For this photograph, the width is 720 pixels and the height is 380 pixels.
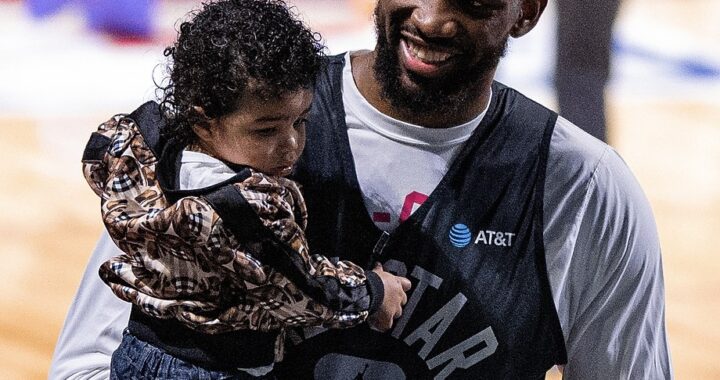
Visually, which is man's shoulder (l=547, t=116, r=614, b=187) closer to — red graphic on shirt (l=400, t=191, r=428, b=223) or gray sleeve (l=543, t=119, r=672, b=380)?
gray sleeve (l=543, t=119, r=672, b=380)

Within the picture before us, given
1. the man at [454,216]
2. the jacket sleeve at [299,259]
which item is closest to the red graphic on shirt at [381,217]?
the man at [454,216]

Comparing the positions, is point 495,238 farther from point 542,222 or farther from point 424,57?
point 424,57

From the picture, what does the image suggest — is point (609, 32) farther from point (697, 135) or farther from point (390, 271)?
point (390, 271)

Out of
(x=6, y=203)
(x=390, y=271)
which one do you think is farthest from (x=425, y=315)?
(x=6, y=203)

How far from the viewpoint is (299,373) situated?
176cm

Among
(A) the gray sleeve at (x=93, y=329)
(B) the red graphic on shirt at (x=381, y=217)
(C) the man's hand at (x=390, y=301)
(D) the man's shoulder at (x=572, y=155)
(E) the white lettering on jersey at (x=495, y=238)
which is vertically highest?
(D) the man's shoulder at (x=572, y=155)

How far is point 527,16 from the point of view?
6.26 feet

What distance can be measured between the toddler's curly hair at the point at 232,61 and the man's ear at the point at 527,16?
0.39 m

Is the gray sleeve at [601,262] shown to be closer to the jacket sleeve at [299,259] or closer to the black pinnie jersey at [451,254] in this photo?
the black pinnie jersey at [451,254]

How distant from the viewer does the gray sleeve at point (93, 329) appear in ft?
5.85

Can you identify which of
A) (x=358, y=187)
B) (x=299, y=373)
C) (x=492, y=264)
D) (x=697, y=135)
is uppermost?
(x=358, y=187)

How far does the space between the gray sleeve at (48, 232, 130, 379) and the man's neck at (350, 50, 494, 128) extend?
43 cm

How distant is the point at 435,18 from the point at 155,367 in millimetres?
607

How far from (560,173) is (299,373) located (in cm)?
47
